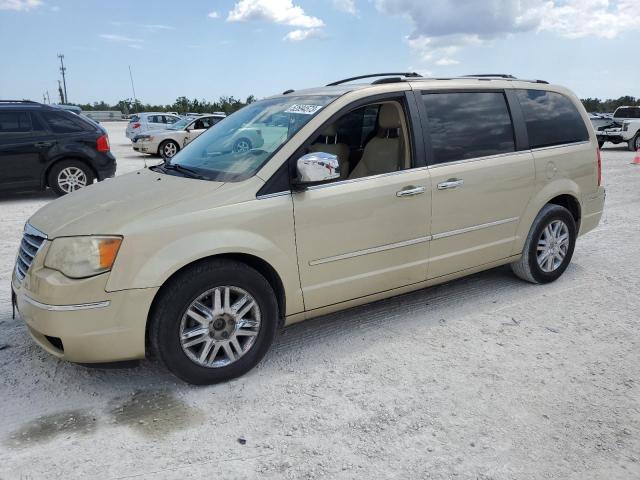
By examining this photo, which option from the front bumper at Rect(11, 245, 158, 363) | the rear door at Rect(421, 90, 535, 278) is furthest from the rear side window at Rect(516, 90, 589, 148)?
the front bumper at Rect(11, 245, 158, 363)

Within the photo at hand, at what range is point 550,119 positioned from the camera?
186 inches

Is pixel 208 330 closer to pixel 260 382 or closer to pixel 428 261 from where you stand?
pixel 260 382


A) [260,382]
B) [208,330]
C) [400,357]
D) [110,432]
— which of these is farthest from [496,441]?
[110,432]

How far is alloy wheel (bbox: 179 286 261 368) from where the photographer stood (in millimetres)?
3096

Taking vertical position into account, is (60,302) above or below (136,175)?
below

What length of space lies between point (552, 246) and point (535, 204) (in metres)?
0.52

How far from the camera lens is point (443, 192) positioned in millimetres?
3926

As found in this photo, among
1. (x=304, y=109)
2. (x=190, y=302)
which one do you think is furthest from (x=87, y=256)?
(x=304, y=109)

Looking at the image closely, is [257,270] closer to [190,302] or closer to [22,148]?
[190,302]

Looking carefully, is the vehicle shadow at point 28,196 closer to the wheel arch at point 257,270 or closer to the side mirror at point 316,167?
the wheel arch at point 257,270

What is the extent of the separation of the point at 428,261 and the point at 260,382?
5.06 ft

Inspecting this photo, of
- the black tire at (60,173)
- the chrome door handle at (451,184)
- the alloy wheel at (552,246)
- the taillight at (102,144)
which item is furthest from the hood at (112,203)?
the taillight at (102,144)

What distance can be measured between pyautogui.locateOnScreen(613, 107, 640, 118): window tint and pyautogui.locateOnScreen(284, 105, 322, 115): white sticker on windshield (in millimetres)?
19880

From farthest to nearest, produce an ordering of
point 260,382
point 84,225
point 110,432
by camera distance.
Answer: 1. point 260,382
2. point 84,225
3. point 110,432
